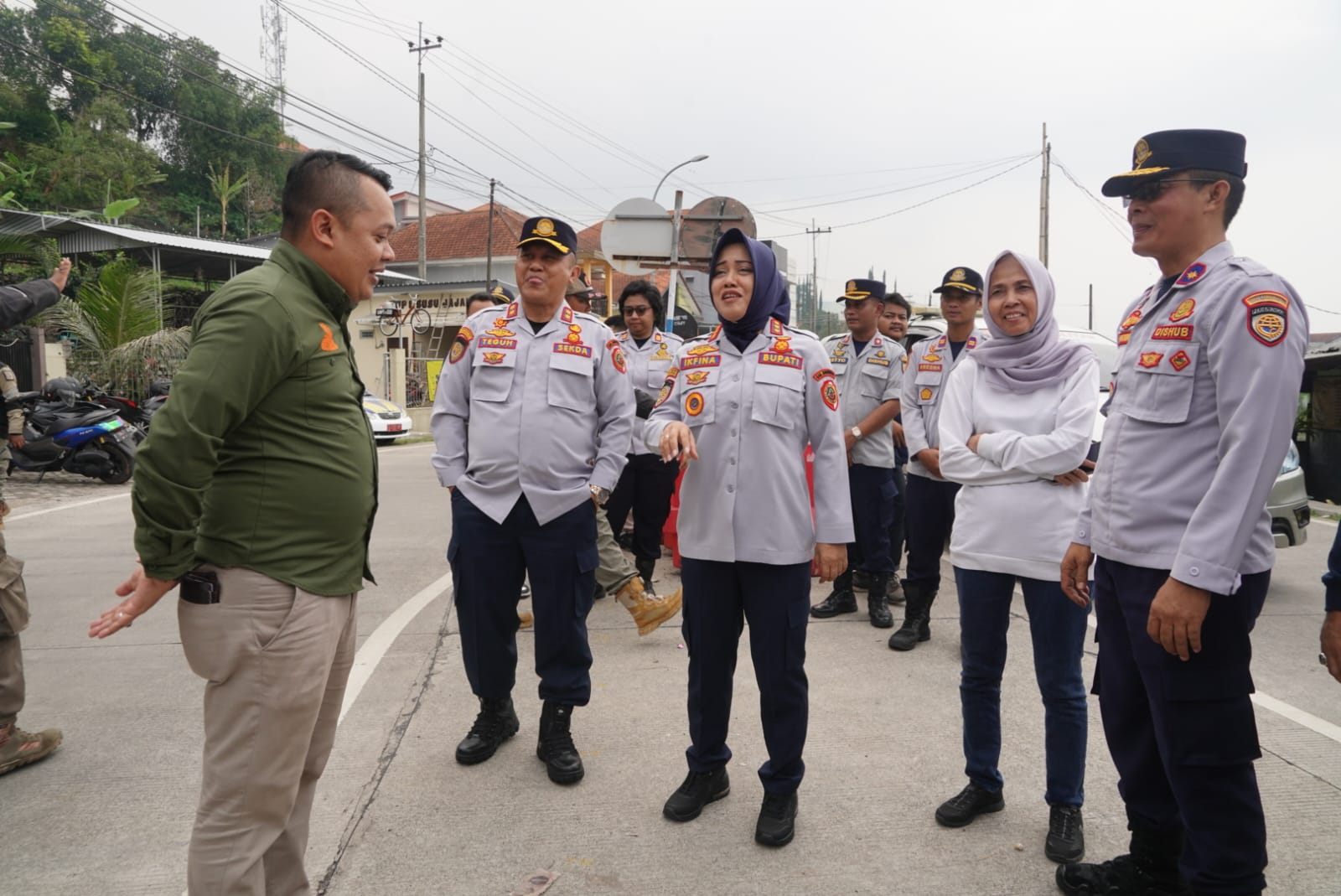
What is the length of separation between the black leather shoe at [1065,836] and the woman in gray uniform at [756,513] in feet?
2.58

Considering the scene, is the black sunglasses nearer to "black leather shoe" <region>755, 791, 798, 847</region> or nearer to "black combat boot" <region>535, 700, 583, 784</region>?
"black leather shoe" <region>755, 791, 798, 847</region>

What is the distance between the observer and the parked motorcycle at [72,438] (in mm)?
10789

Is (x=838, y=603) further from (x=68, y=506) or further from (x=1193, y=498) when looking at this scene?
(x=68, y=506)

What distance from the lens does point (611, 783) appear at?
3.30 meters

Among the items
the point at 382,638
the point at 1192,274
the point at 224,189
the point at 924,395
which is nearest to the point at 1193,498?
the point at 1192,274

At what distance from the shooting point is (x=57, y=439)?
10766 millimetres

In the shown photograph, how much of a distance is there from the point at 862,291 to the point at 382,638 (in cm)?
363

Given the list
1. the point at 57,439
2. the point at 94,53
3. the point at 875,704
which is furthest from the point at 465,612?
the point at 94,53

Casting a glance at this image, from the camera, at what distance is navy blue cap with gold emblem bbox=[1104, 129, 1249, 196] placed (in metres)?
2.23

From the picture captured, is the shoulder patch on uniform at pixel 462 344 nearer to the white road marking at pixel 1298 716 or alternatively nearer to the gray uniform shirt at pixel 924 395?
the gray uniform shirt at pixel 924 395

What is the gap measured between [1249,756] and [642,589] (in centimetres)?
305

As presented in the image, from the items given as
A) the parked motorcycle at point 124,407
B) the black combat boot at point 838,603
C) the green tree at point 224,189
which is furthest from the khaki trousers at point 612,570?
the green tree at point 224,189

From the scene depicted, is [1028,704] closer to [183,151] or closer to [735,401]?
[735,401]

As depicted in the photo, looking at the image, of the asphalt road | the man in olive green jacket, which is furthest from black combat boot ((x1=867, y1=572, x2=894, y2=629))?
Answer: the man in olive green jacket
